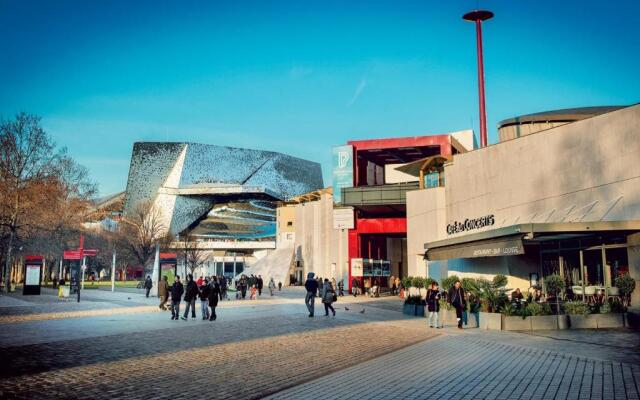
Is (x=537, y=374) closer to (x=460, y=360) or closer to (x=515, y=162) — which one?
(x=460, y=360)

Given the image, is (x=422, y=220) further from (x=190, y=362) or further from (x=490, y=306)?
(x=190, y=362)

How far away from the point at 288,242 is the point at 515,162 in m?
48.4

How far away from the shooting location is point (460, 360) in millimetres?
10852

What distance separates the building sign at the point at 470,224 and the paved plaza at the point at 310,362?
42.6ft

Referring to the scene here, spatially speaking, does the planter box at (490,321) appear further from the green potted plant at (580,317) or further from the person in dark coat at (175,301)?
the person in dark coat at (175,301)

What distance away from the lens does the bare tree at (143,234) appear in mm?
58331

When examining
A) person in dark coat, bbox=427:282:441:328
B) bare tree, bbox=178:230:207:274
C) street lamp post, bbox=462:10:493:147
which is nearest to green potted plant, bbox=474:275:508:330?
person in dark coat, bbox=427:282:441:328

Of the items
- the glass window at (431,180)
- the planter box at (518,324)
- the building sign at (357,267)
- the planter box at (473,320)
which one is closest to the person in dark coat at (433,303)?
the planter box at (473,320)

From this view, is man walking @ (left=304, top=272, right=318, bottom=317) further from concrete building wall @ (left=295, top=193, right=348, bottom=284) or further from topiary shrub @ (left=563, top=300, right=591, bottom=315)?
concrete building wall @ (left=295, top=193, right=348, bottom=284)

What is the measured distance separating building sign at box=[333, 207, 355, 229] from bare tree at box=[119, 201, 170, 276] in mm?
19538

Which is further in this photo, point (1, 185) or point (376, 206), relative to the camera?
point (376, 206)

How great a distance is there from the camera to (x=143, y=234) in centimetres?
6056

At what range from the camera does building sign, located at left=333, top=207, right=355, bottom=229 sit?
51000 mm

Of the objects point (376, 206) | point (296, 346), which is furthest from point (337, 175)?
point (296, 346)
